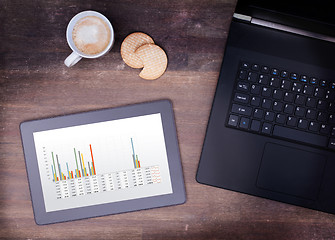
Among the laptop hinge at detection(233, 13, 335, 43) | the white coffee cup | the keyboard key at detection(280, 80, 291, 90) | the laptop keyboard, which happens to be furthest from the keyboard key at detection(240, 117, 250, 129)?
the white coffee cup

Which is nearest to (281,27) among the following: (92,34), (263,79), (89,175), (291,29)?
(291,29)

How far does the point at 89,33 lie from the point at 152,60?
16 centimetres

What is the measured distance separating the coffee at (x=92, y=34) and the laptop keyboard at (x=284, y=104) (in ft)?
1.08

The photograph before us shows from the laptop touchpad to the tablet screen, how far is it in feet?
0.80

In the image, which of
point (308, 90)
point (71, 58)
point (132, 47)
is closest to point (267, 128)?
point (308, 90)

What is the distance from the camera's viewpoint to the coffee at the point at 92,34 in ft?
2.46

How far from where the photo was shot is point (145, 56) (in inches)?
29.9

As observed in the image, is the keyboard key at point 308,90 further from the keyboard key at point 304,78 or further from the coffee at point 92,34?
the coffee at point 92,34

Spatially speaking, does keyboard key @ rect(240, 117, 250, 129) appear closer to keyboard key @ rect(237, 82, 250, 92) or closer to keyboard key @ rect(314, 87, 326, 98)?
keyboard key @ rect(237, 82, 250, 92)

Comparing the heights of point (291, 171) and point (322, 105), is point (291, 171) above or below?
below

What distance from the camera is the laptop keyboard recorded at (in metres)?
0.74

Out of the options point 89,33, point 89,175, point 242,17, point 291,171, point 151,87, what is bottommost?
point 89,175

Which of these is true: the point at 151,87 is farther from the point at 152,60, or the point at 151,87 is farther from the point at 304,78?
the point at 304,78

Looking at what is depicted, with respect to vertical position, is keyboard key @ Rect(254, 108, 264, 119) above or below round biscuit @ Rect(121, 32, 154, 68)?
below
